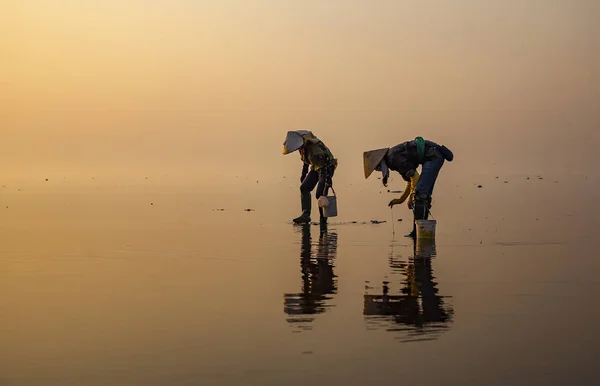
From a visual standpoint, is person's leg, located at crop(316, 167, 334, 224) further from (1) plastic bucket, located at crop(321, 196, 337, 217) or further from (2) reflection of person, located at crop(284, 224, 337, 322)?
(2) reflection of person, located at crop(284, 224, 337, 322)

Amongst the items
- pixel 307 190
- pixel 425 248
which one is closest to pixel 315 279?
pixel 425 248

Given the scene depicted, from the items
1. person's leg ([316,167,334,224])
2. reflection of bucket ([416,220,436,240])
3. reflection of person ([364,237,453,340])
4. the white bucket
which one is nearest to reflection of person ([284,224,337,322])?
reflection of person ([364,237,453,340])

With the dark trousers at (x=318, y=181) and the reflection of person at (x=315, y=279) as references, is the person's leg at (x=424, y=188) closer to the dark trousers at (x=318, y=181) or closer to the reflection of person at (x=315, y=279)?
the reflection of person at (x=315, y=279)

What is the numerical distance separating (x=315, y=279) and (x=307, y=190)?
9686mm

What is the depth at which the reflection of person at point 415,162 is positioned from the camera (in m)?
18.3

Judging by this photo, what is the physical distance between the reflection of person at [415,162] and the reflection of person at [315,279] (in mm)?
1476

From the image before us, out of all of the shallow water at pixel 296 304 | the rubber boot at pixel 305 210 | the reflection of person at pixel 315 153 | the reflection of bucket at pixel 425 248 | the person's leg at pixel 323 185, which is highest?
the reflection of person at pixel 315 153

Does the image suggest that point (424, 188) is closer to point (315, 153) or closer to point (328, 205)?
point (328, 205)

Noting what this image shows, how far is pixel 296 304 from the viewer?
11109mm

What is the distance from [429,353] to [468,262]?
21.8ft

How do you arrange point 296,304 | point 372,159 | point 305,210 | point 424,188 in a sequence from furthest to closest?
point 305,210, point 424,188, point 372,159, point 296,304

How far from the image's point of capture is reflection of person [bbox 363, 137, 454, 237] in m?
18.3

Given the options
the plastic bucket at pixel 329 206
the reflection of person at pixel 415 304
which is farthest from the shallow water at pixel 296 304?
the plastic bucket at pixel 329 206

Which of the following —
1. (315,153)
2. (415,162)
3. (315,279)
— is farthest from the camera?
(315,153)
